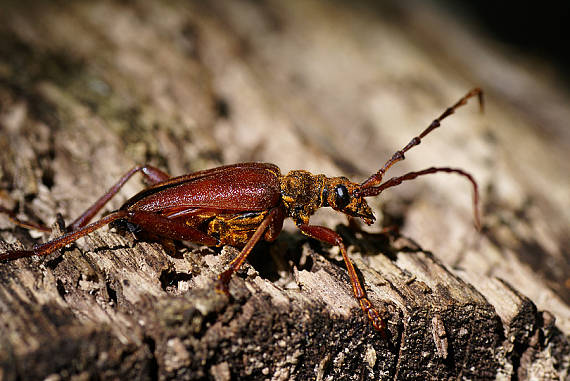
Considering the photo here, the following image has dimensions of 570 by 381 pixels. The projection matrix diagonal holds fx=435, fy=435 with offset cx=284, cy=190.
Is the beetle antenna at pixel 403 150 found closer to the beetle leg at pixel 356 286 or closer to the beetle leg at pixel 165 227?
the beetle leg at pixel 356 286

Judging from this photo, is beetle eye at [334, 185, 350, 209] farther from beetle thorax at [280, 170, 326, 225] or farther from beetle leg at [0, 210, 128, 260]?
beetle leg at [0, 210, 128, 260]

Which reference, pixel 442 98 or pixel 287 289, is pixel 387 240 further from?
pixel 442 98

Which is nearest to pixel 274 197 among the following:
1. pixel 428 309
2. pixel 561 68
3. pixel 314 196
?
pixel 314 196

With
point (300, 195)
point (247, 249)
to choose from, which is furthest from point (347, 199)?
point (247, 249)

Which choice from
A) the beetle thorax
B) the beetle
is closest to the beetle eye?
the beetle

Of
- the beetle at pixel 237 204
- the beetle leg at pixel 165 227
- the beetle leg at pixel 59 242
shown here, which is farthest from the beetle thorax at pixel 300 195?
the beetle leg at pixel 59 242

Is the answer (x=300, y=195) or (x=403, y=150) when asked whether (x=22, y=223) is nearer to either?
(x=300, y=195)

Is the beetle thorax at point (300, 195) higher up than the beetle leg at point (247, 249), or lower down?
higher up
